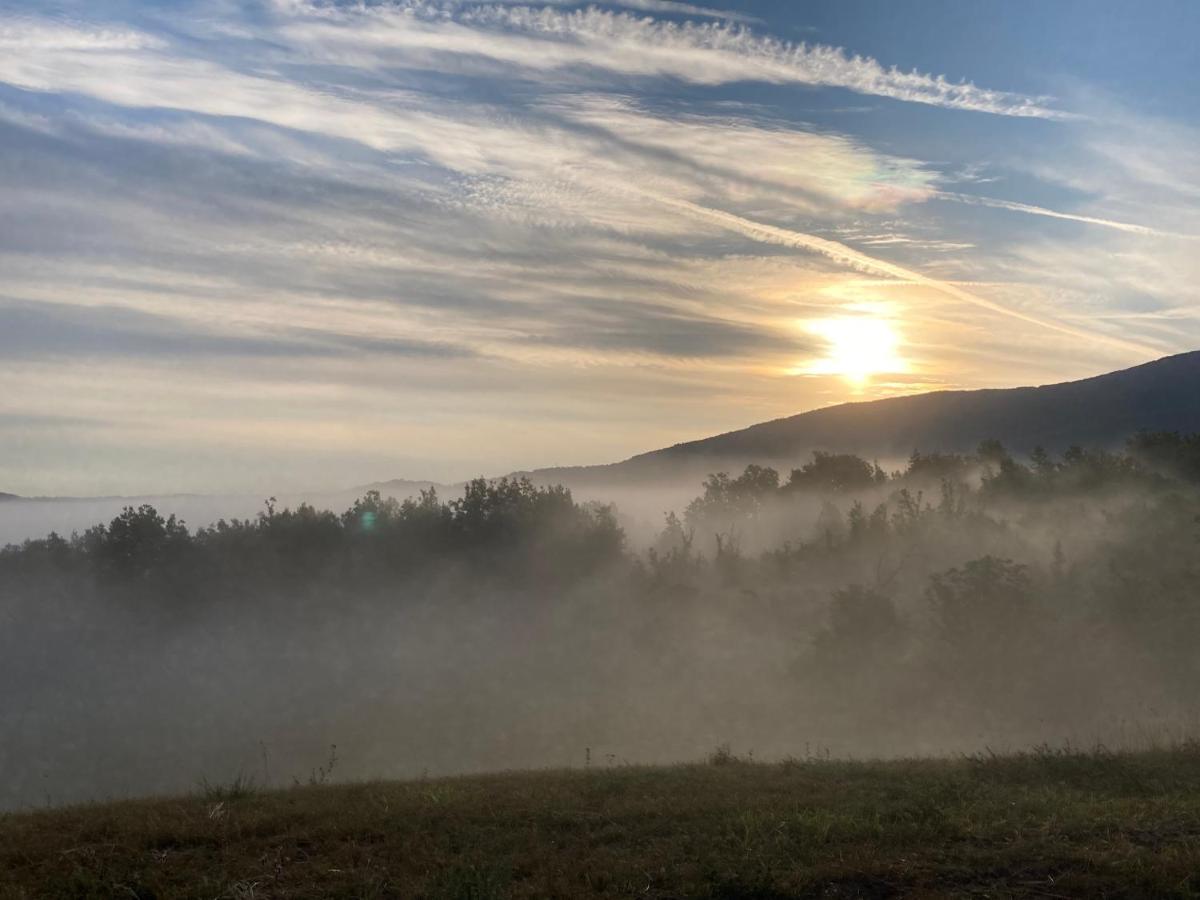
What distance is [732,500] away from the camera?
10969 cm

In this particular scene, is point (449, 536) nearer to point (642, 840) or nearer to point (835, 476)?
point (835, 476)

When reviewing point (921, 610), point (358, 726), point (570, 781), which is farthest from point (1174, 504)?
point (570, 781)

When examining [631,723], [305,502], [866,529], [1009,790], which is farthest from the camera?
[305,502]

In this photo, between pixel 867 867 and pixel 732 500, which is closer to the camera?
pixel 867 867

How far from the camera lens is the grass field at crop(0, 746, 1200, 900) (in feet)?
29.2

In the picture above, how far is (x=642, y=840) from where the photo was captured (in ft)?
34.8

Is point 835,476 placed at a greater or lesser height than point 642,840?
greater

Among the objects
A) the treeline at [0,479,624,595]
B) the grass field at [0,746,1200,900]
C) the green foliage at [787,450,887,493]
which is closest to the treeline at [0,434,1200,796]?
the treeline at [0,479,624,595]

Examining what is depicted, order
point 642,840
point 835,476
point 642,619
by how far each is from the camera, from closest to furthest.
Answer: point 642,840 → point 642,619 → point 835,476

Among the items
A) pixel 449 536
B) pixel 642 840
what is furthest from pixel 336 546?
pixel 642 840

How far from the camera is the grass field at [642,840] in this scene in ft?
29.2

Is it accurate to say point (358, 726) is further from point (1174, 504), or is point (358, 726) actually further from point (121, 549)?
point (1174, 504)

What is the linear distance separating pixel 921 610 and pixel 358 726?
3637 cm

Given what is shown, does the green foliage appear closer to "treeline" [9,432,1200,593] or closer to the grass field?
"treeline" [9,432,1200,593]
